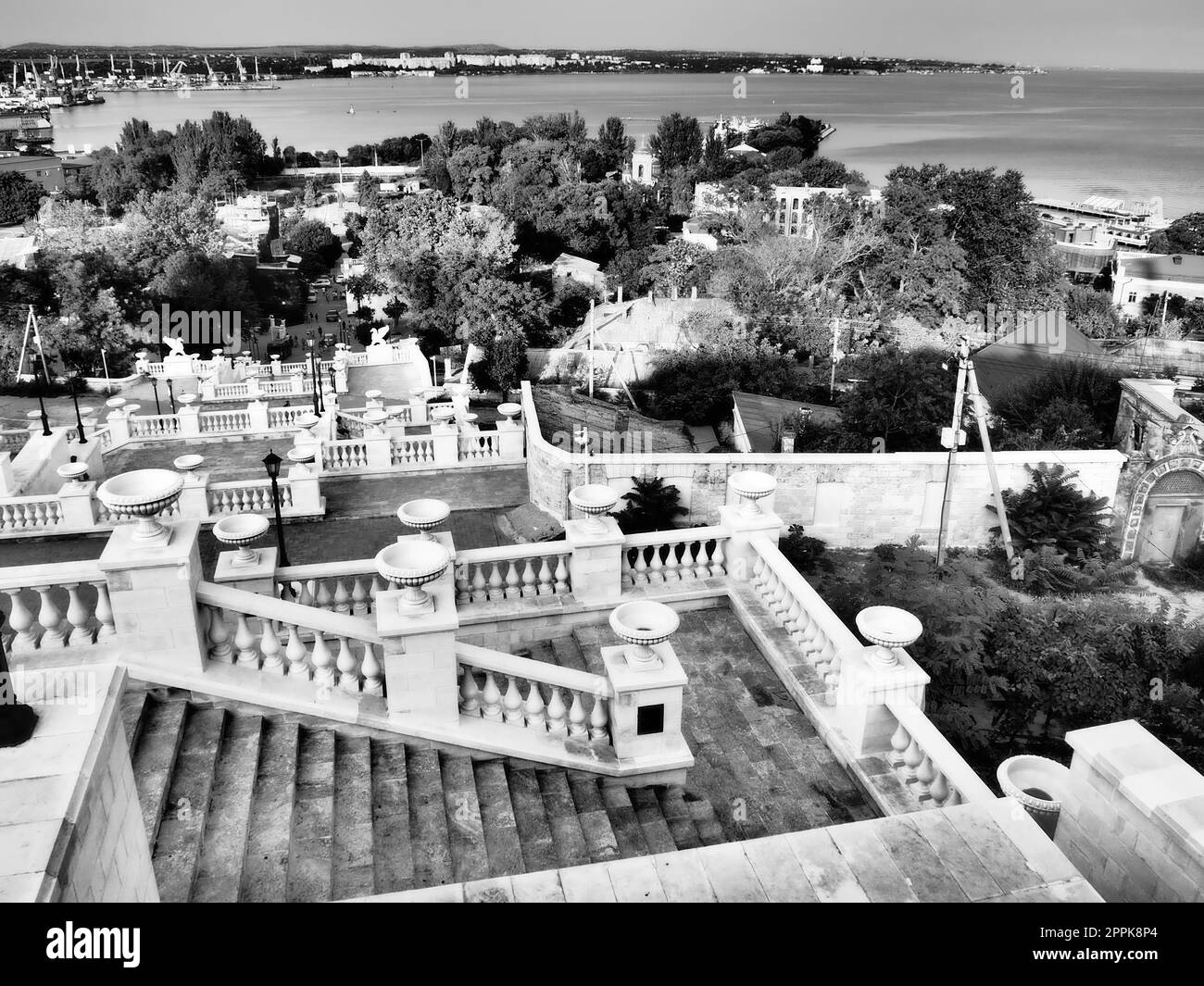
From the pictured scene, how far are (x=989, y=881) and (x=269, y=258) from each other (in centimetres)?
9967

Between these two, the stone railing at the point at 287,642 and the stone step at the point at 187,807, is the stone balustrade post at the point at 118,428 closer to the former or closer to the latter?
the stone railing at the point at 287,642

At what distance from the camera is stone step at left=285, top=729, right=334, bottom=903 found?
6156 mm

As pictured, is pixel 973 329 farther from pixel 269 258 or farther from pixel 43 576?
pixel 269 258

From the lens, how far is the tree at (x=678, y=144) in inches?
4555

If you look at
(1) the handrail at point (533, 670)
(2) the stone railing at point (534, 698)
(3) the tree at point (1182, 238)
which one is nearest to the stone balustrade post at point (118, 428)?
(2) the stone railing at point (534, 698)

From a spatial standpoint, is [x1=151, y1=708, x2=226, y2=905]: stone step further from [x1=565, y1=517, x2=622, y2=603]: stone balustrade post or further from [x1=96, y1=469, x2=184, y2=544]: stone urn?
[x1=565, y1=517, x2=622, y2=603]: stone balustrade post

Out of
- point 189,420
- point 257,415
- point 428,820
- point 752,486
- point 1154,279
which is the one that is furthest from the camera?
point 1154,279

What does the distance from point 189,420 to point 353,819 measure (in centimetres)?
1848

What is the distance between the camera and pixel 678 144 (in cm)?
11612

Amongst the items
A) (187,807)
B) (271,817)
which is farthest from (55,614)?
(271,817)

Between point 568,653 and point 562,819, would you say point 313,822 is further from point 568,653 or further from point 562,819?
point 568,653

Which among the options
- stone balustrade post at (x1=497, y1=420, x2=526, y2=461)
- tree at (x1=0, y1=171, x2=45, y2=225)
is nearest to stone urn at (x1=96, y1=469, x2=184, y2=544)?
stone balustrade post at (x1=497, y1=420, x2=526, y2=461)
